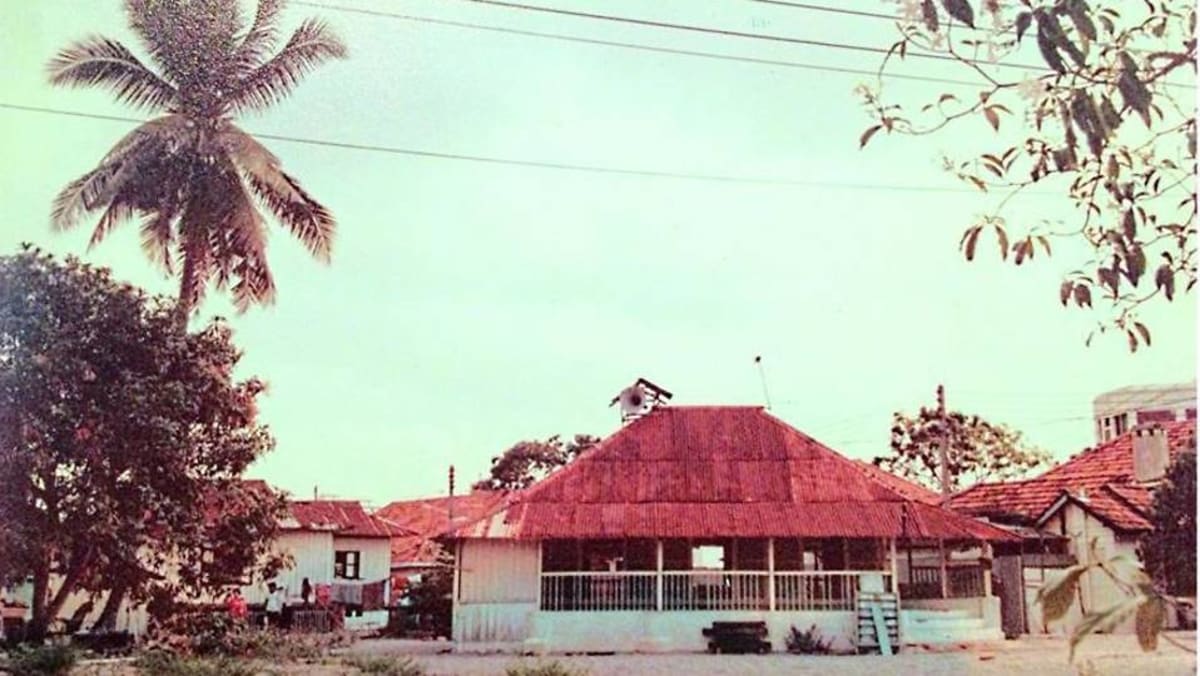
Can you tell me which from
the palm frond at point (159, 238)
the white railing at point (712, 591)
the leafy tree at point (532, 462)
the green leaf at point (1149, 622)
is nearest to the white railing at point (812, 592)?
the white railing at point (712, 591)

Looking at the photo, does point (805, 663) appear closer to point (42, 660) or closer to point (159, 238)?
point (42, 660)

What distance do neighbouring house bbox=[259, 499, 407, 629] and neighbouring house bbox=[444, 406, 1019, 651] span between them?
733 mm

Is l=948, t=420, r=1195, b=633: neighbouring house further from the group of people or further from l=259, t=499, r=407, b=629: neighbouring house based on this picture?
the group of people

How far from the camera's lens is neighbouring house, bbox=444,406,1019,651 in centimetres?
692

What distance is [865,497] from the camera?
718cm

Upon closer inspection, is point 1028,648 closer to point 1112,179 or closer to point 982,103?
point 1112,179

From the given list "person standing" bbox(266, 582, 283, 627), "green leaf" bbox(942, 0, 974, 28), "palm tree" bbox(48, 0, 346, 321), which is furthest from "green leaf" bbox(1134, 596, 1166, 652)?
"person standing" bbox(266, 582, 283, 627)

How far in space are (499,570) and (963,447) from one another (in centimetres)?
330

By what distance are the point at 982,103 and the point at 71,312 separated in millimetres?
2815

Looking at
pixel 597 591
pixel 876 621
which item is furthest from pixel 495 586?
pixel 876 621

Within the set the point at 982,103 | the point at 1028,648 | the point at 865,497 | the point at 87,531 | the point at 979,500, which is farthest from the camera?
the point at 865,497

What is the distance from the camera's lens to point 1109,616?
1.03m

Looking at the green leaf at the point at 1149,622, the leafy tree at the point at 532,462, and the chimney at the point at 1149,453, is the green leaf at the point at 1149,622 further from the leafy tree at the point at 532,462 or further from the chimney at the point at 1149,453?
the leafy tree at the point at 532,462

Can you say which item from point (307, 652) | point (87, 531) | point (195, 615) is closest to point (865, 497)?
point (307, 652)
